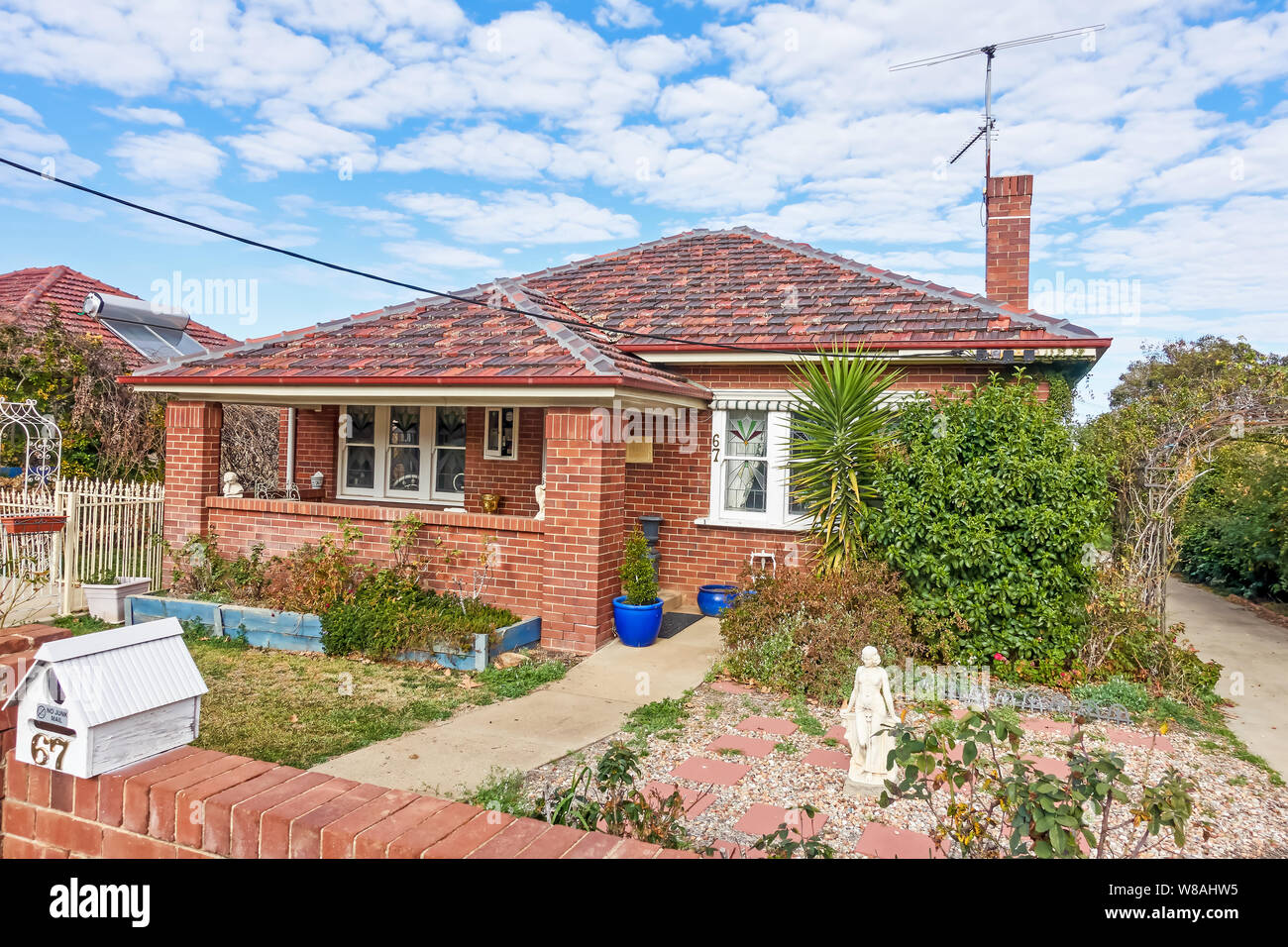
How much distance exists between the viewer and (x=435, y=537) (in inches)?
340

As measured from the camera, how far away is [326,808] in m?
1.91

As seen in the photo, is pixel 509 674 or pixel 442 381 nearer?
pixel 509 674

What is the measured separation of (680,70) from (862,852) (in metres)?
9.82

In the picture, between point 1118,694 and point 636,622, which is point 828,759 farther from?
point 636,622

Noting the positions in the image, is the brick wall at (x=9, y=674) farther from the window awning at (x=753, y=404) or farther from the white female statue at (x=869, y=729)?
the window awning at (x=753, y=404)

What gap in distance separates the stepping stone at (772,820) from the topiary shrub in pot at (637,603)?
3.66 metres

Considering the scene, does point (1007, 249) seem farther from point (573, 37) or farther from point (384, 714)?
point (384, 714)

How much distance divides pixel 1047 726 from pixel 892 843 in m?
2.70

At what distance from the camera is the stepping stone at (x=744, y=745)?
515 centimetres

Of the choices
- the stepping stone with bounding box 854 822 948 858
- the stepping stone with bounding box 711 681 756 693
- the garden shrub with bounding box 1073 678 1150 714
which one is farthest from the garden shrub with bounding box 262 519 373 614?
the garden shrub with bounding box 1073 678 1150 714

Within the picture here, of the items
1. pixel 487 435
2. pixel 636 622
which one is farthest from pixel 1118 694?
pixel 487 435

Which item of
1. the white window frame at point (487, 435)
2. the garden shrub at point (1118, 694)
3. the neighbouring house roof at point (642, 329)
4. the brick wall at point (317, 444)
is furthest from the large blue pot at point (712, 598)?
the brick wall at point (317, 444)

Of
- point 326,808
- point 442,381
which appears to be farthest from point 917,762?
point 442,381

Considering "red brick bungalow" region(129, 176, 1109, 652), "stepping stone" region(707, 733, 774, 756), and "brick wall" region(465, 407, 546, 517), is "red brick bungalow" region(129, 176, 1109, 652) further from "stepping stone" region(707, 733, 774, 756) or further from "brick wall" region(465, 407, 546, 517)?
"stepping stone" region(707, 733, 774, 756)
